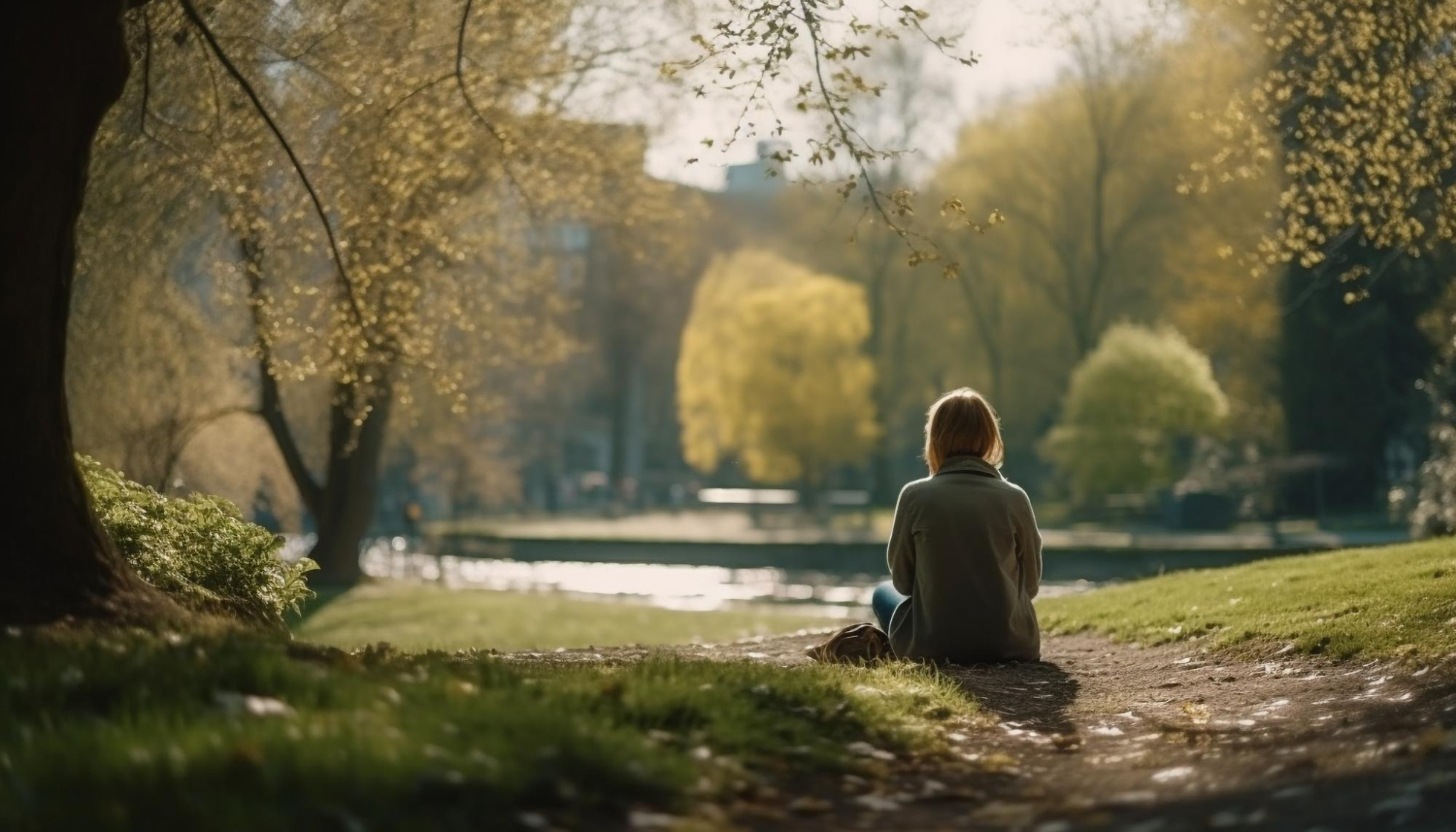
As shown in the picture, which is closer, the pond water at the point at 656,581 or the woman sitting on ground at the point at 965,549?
the woman sitting on ground at the point at 965,549

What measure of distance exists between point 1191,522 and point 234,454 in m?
23.4

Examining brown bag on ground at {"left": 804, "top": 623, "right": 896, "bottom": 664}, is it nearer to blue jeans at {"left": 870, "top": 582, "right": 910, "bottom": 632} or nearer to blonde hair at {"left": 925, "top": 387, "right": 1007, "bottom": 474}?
blue jeans at {"left": 870, "top": 582, "right": 910, "bottom": 632}

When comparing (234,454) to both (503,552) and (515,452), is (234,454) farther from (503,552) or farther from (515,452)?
(515,452)

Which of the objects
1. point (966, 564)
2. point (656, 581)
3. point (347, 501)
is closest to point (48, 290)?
point (966, 564)

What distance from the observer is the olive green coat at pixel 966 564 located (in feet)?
27.0

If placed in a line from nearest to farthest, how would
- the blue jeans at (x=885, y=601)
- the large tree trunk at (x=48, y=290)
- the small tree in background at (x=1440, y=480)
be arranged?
the large tree trunk at (x=48, y=290) → the blue jeans at (x=885, y=601) → the small tree in background at (x=1440, y=480)

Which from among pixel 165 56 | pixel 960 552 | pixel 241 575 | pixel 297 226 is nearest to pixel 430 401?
pixel 297 226

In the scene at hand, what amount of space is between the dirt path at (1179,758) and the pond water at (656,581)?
2041 cm

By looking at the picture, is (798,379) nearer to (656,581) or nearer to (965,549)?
(656,581)

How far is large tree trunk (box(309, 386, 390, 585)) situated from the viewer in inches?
1069

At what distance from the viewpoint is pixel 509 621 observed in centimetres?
2161

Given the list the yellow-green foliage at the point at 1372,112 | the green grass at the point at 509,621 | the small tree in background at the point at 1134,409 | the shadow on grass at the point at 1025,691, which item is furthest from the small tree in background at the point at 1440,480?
the small tree in background at the point at 1134,409

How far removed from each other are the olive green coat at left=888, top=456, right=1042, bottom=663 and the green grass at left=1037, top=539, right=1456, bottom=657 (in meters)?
1.72

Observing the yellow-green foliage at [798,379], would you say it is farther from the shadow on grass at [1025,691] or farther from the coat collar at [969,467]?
the coat collar at [969,467]
